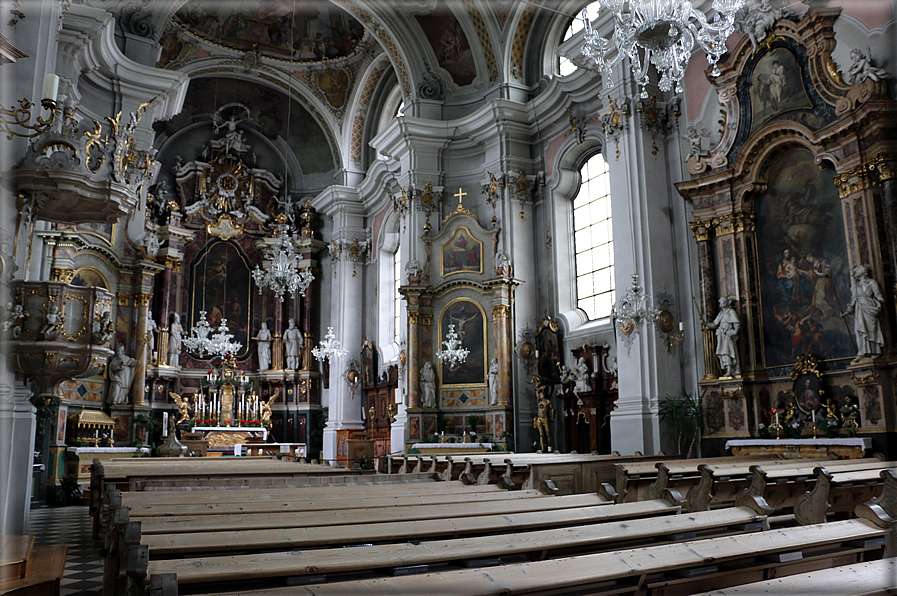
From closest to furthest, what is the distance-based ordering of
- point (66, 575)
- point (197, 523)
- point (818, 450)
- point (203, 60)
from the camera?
point (197, 523) < point (66, 575) < point (818, 450) < point (203, 60)

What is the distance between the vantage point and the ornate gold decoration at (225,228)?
20.2 meters

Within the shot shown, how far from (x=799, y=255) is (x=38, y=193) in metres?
9.15

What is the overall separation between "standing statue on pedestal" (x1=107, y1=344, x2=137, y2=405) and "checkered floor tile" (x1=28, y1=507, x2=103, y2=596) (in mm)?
4211

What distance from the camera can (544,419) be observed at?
1371 cm

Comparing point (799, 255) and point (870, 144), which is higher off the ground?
point (870, 144)

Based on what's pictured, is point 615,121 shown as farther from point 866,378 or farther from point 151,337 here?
point 151,337

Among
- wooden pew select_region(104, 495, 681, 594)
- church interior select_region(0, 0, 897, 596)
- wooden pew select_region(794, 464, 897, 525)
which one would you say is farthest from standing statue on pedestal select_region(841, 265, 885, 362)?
wooden pew select_region(104, 495, 681, 594)

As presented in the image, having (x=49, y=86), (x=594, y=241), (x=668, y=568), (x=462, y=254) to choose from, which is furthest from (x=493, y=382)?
(x=668, y=568)

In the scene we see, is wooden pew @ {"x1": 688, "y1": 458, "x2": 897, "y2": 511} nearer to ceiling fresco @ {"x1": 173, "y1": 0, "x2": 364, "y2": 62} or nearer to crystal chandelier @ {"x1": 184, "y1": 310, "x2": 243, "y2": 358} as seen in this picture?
crystal chandelier @ {"x1": 184, "y1": 310, "x2": 243, "y2": 358}

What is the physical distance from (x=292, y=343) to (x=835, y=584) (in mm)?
18791

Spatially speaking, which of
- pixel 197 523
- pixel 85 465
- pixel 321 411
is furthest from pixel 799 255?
pixel 321 411

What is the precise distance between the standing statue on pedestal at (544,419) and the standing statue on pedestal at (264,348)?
942cm

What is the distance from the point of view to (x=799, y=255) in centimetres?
967

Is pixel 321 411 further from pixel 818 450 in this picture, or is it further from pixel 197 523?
pixel 197 523
